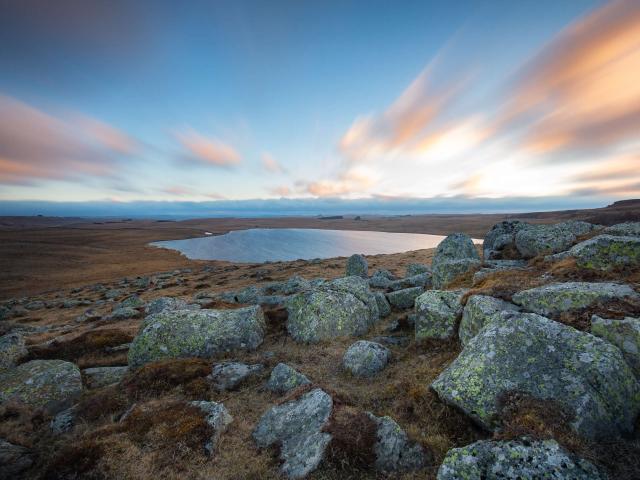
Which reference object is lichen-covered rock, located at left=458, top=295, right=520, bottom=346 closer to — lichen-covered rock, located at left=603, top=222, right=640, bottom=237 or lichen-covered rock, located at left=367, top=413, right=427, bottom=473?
lichen-covered rock, located at left=367, top=413, right=427, bottom=473

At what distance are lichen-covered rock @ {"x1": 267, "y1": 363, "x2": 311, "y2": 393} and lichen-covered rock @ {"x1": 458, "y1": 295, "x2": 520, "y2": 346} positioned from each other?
23.2 ft

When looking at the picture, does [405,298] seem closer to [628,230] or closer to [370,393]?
[370,393]

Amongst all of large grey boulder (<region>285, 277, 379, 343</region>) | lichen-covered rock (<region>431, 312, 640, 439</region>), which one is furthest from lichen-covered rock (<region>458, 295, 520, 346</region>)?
large grey boulder (<region>285, 277, 379, 343</region>)

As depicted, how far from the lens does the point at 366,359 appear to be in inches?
480

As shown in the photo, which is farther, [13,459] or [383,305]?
[383,305]

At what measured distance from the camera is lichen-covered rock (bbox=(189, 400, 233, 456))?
26.0 ft

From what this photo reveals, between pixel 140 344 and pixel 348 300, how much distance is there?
39.3ft

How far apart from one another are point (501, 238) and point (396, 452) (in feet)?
78.4

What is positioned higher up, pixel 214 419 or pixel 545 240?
pixel 545 240

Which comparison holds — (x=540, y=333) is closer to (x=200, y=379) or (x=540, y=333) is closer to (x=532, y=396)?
(x=532, y=396)

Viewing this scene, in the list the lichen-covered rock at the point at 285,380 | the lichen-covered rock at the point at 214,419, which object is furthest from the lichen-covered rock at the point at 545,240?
the lichen-covered rock at the point at 214,419

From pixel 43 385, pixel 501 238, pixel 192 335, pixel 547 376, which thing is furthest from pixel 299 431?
pixel 501 238

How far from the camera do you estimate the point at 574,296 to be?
33.7 ft

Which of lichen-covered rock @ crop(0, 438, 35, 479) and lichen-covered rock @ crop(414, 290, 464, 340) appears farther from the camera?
lichen-covered rock @ crop(414, 290, 464, 340)
